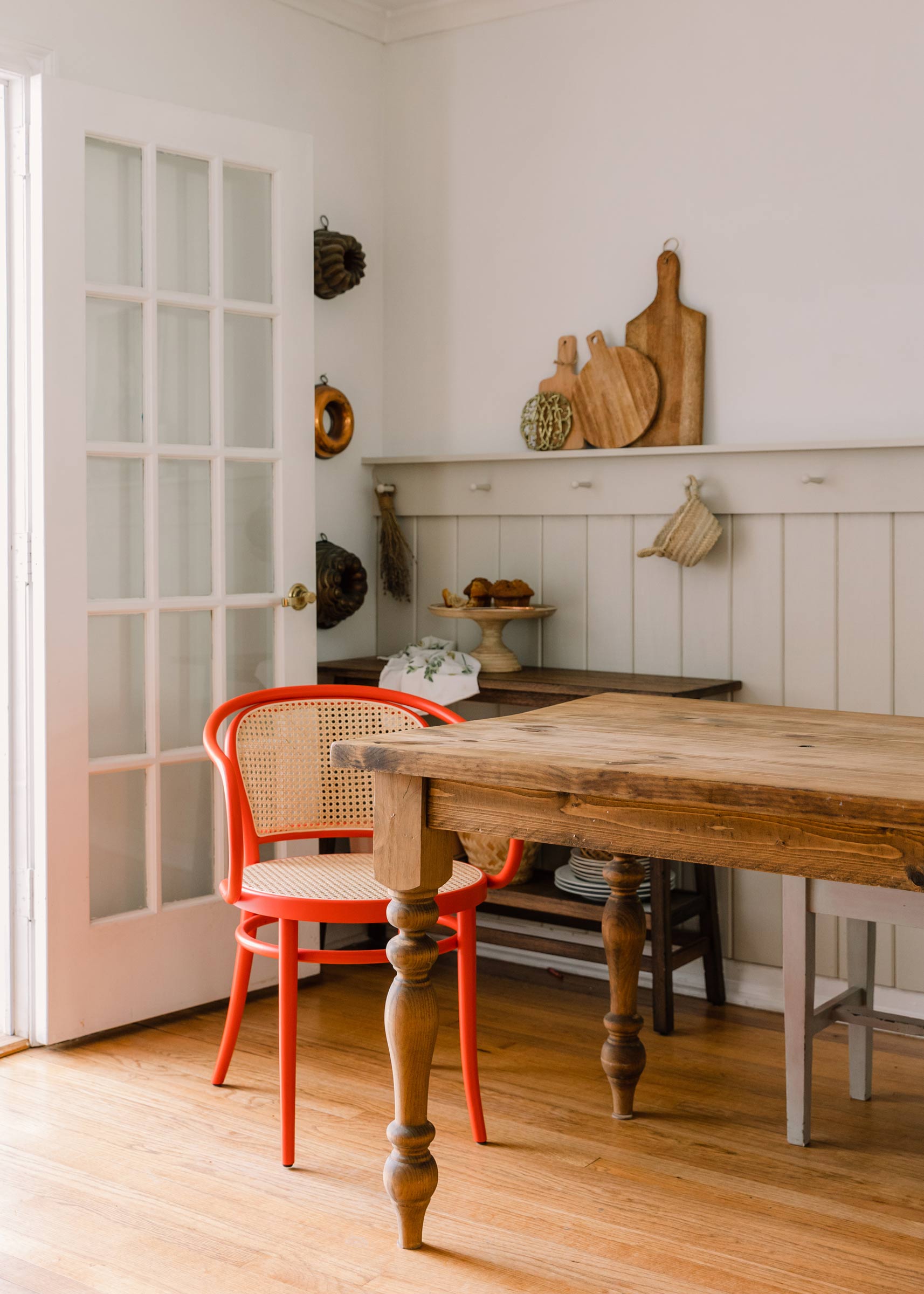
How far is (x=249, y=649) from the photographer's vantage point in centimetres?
332

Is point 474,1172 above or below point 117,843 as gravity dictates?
below

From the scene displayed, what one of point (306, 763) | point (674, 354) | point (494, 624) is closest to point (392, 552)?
point (494, 624)

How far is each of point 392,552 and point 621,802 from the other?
7.04ft

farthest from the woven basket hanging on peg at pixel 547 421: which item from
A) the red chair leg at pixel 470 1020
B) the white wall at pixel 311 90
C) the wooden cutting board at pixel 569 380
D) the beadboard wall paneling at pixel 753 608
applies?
the red chair leg at pixel 470 1020

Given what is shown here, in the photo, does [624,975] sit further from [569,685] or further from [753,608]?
[753,608]

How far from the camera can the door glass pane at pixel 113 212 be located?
2.96 metres

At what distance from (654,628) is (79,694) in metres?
1.46

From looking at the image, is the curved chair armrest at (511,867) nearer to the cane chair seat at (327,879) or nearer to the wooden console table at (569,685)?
the cane chair seat at (327,879)

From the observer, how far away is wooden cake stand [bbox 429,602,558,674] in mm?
3447

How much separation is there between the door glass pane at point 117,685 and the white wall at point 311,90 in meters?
0.72

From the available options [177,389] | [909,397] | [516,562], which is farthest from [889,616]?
[177,389]

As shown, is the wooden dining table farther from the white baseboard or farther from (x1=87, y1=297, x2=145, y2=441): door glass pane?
(x1=87, y1=297, x2=145, y2=441): door glass pane

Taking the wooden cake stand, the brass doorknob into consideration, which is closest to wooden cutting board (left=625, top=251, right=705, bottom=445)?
the wooden cake stand

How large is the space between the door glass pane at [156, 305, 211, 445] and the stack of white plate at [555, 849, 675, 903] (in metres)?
1.39
